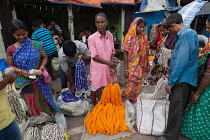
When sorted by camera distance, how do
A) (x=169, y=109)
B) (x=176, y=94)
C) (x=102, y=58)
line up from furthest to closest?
1. (x=102, y=58)
2. (x=169, y=109)
3. (x=176, y=94)

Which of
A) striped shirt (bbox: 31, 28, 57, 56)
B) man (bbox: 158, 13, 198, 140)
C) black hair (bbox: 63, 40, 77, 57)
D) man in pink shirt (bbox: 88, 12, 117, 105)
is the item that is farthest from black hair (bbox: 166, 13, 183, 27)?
striped shirt (bbox: 31, 28, 57, 56)

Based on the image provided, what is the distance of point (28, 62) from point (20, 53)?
0.54 feet

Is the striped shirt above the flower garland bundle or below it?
above

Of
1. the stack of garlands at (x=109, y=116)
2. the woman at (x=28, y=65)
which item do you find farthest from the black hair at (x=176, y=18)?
the woman at (x=28, y=65)

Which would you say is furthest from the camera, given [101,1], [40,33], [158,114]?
[101,1]

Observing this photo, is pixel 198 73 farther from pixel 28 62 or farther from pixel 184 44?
pixel 28 62

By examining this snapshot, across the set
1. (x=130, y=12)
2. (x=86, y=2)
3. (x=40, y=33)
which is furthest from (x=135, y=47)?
(x=130, y=12)

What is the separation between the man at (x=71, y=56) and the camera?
2705 mm

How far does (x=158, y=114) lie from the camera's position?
93.3 inches

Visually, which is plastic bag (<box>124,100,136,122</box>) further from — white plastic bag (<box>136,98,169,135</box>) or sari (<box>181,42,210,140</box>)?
sari (<box>181,42,210,140</box>)

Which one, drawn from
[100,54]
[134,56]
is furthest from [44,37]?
[134,56]

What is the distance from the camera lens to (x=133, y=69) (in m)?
2.87

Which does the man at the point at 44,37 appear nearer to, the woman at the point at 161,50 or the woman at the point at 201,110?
the woman at the point at 161,50

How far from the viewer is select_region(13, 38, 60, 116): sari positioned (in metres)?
2.16
